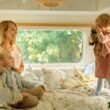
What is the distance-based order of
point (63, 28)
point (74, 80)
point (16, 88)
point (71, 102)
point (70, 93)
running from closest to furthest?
point (16, 88), point (71, 102), point (70, 93), point (74, 80), point (63, 28)

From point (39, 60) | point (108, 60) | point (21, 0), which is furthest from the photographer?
point (39, 60)

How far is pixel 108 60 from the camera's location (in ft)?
11.3

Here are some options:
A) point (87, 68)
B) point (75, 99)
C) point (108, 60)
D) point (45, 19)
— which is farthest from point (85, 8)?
point (75, 99)

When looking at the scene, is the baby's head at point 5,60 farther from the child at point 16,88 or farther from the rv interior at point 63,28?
the rv interior at point 63,28

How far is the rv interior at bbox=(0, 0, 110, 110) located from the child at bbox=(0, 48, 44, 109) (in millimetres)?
399

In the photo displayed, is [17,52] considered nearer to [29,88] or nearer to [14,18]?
[29,88]

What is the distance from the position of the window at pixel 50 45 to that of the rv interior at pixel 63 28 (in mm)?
37

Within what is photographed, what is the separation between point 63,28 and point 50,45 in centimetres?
37

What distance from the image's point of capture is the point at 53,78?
3.95 meters

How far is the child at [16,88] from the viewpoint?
272cm

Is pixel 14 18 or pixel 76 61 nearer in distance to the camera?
pixel 14 18

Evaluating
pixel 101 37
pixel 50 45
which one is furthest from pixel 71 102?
pixel 50 45

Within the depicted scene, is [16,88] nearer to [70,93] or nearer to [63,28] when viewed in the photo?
[70,93]

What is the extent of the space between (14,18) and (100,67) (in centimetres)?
178
